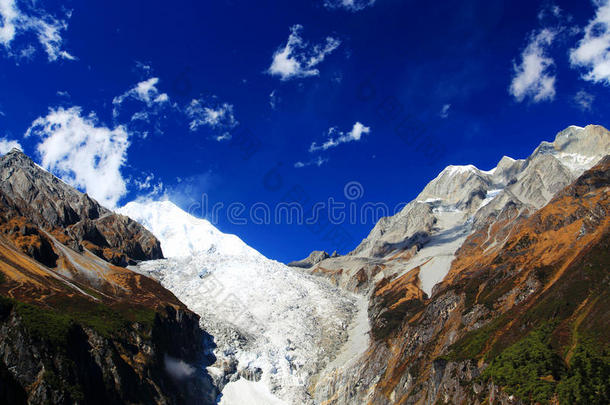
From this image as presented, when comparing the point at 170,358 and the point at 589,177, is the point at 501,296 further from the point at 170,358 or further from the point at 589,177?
the point at 170,358

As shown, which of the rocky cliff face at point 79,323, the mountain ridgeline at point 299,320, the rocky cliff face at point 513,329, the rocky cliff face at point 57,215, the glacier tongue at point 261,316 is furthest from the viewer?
the rocky cliff face at point 57,215

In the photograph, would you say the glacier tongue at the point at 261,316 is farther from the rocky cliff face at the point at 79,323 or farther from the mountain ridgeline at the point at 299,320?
the rocky cliff face at the point at 79,323

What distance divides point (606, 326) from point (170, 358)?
87281 mm

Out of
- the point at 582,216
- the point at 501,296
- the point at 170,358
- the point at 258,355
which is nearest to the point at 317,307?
the point at 258,355

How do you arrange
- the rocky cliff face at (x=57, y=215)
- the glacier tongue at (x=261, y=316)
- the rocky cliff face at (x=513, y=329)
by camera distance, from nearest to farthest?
the rocky cliff face at (x=513, y=329) → the glacier tongue at (x=261, y=316) → the rocky cliff face at (x=57, y=215)

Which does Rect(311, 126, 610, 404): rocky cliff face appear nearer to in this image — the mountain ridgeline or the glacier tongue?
the mountain ridgeline

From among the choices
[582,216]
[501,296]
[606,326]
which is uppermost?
[582,216]

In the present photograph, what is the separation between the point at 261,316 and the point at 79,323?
262 feet

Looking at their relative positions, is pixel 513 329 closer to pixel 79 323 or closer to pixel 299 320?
pixel 79 323

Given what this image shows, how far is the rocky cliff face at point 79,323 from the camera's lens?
5719cm

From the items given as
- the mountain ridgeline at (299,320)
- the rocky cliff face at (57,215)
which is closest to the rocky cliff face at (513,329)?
the mountain ridgeline at (299,320)

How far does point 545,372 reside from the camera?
53938mm

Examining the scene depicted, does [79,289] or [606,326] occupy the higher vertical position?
[606,326]

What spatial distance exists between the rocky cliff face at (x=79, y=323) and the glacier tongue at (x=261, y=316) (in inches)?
391
